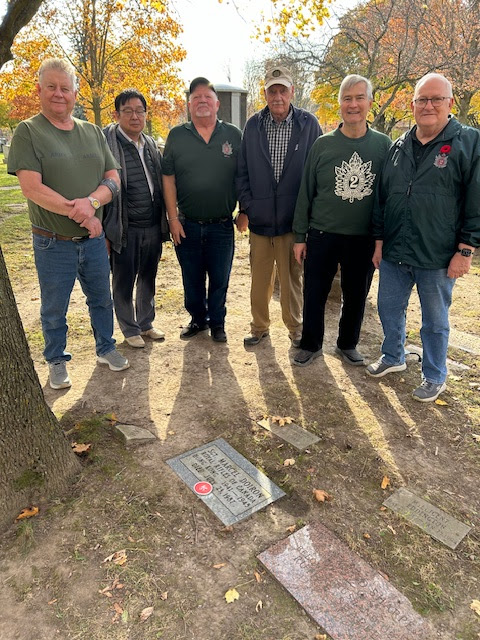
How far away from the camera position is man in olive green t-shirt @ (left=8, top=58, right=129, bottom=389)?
3033 mm

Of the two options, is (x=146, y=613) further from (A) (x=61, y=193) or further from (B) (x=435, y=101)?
(B) (x=435, y=101)

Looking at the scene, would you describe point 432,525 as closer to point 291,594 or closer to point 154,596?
point 291,594

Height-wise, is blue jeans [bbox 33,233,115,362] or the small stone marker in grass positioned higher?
blue jeans [bbox 33,233,115,362]

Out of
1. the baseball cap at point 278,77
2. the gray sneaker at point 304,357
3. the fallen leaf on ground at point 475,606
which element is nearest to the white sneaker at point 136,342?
the gray sneaker at point 304,357

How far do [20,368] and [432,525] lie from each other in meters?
2.34

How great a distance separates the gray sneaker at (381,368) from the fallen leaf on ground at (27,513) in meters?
2.77

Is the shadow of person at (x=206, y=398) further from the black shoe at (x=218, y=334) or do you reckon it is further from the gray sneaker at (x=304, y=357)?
the gray sneaker at (x=304, y=357)

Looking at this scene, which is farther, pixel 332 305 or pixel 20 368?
pixel 332 305

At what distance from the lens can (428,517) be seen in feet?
8.11

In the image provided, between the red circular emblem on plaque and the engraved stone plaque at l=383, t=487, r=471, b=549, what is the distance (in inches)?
39.2

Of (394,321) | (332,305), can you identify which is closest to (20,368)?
(394,321)

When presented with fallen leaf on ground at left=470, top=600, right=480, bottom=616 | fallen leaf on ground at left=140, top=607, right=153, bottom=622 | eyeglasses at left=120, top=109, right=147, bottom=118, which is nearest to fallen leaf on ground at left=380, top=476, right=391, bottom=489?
fallen leaf on ground at left=470, top=600, right=480, bottom=616

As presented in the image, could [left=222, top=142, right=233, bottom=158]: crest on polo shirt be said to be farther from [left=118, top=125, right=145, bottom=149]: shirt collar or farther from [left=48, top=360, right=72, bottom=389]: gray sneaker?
[left=48, top=360, right=72, bottom=389]: gray sneaker

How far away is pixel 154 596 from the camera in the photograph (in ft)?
6.61
